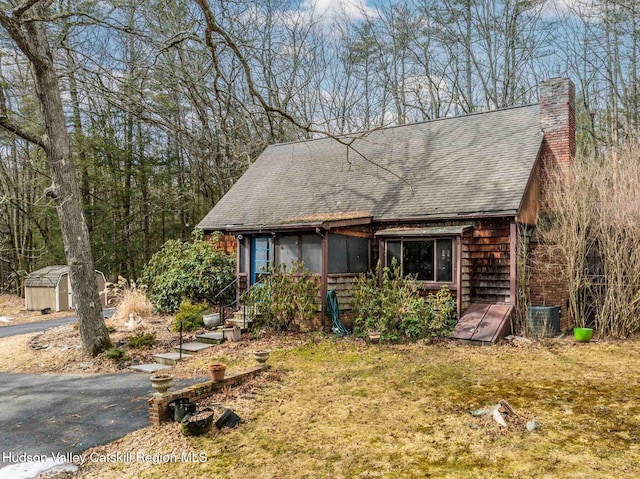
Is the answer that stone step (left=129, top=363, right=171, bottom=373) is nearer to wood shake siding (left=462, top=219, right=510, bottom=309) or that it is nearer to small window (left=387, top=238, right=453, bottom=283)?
small window (left=387, top=238, right=453, bottom=283)

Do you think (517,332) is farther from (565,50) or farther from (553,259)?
(565,50)

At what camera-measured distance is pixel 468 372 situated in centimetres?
727

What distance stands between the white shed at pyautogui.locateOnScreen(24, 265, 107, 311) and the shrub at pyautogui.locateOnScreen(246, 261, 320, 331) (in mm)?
8804

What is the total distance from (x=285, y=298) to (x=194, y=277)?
164 inches

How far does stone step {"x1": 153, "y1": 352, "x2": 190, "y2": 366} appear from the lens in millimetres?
8469

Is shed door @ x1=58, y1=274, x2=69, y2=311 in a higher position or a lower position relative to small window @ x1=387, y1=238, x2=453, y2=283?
lower

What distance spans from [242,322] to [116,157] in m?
14.7

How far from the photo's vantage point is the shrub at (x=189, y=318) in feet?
35.9

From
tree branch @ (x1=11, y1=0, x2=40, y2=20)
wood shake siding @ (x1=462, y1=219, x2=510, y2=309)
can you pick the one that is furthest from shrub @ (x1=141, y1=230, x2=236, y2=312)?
tree branch @ (x1=11, y1=0, x2=40, y2=20)

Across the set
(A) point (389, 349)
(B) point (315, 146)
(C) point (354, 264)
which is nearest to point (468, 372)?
(A) point (389, 349)

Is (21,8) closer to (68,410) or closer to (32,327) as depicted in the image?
(68,410)

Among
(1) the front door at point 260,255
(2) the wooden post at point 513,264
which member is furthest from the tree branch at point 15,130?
(2) the wooden post at point 513,264

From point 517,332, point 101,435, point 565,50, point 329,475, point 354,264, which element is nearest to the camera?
point 329,475

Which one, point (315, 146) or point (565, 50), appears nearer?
A: point (315, 146)
